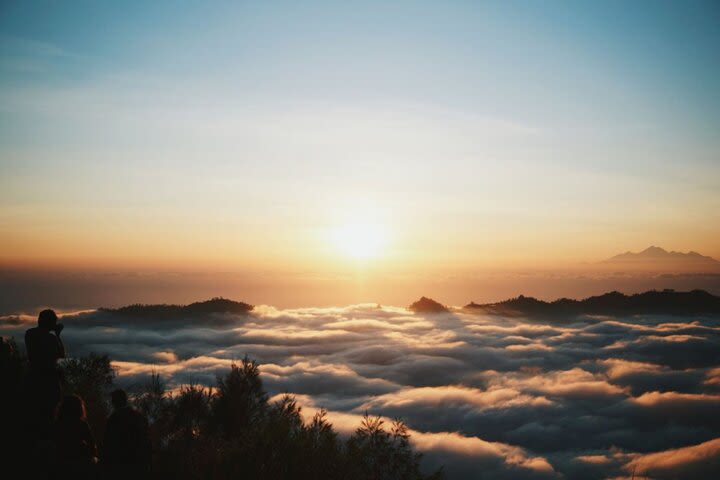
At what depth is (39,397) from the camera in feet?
39.0

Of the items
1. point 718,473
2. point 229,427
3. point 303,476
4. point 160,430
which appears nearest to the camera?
point 303,476

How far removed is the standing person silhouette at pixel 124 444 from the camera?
10.0m

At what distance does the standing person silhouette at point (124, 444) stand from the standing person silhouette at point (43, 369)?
3.14 m

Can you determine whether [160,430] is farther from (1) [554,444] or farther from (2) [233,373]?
(1) [554,444]

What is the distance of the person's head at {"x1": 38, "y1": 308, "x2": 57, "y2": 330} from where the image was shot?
12.0 meters

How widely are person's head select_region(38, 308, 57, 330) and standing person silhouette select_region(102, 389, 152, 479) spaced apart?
3.55m

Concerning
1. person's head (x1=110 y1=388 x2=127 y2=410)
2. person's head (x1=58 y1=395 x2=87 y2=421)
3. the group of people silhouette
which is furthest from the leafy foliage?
person's head (x1=58 y1=395 x2=87 y2=421)

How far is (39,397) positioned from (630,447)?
7985 inches

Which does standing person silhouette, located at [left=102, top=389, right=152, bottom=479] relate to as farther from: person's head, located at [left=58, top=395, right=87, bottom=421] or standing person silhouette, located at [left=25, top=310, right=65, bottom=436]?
standing person silhouette, located at [left=25, top=310, right=65, bottom=436]

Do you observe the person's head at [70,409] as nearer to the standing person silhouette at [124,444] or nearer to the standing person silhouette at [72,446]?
the standing person silhouette at [72,446]

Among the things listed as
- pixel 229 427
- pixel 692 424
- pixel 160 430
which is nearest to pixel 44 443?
pixel 160 430

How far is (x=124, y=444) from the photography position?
33.1ft

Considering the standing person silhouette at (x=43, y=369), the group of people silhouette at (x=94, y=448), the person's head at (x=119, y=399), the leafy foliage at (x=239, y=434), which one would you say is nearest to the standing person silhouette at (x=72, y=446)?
the group of people silhouette at (x=94, y=448)

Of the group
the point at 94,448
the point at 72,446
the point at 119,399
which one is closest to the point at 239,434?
the point at 94,448
